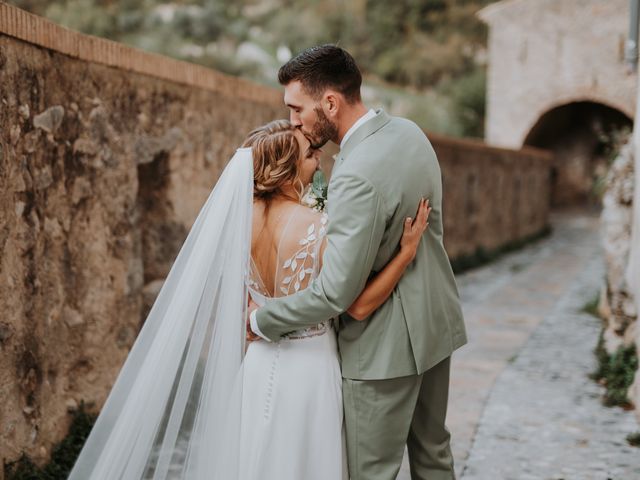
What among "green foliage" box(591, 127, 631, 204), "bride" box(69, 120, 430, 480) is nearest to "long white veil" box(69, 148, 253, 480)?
"bride" box(69, 120, 430, 480)

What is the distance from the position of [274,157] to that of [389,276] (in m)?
0.55

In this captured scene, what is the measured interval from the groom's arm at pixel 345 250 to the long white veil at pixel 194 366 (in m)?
0.26

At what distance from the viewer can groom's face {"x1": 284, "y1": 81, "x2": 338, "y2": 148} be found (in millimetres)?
2230

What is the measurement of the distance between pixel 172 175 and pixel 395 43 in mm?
29813

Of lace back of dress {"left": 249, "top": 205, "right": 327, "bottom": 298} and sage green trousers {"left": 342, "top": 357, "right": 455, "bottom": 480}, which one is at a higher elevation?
lace back of dress {"left": 249, "top": 205, "right": 327, "bottom": 298}

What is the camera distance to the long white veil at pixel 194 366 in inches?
85.7

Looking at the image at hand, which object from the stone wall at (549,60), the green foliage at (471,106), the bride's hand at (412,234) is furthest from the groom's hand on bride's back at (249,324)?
the green foliage at (471,106)

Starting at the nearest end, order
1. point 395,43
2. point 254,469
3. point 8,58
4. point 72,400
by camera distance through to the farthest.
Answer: point 254,469 → point 8,58 → point 72,400 → point 395,43

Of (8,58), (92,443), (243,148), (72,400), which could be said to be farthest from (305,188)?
(72,400)

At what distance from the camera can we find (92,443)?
2248 mm

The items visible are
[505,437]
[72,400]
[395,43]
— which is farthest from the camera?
[395,43]

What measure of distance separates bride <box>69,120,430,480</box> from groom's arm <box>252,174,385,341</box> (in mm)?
135

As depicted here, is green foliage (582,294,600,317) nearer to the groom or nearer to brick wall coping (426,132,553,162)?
brick wall coping (426,132,553,162)

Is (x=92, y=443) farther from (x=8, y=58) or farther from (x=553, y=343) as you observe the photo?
(x=553, y=343)
